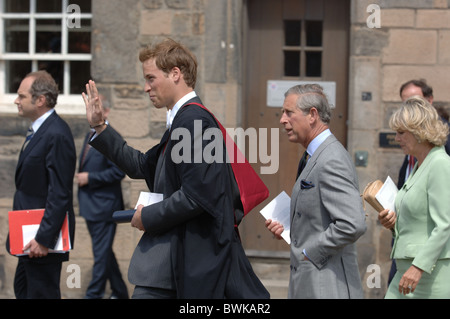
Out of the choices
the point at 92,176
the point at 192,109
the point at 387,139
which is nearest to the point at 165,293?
the point at 192,109

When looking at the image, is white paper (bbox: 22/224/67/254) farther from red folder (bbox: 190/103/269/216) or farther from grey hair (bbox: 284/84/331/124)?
grey hair (bbox: 284/84/331/124)

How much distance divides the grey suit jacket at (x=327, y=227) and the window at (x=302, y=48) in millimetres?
3759

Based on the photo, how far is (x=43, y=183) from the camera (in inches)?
199

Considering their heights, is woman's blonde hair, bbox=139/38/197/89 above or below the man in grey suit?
above

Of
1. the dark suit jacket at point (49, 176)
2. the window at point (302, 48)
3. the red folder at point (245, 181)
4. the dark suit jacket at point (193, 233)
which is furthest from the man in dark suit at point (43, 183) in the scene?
the window at point (302, 48)

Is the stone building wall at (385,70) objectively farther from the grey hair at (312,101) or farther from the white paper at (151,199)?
the white paper at (151,199)

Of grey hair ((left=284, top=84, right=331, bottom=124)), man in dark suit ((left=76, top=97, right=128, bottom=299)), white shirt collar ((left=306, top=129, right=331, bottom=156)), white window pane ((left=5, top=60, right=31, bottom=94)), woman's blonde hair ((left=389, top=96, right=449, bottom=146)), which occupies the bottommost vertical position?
man in dark suit ((left=76, top=97, right=128, bottom=299))

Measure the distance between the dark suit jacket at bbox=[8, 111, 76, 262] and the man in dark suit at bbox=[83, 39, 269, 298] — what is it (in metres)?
1.39

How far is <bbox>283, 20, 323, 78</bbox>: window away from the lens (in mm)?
7418

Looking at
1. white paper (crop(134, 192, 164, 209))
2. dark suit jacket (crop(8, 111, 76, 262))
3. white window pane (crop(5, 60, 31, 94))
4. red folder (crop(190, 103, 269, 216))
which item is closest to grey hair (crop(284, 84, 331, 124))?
red folder (crop(190, 103, 269, 216))

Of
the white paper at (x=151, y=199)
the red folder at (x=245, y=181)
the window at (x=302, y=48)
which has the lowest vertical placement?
the white paper at (x=151, y=199)

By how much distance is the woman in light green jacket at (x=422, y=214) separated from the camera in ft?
12.8

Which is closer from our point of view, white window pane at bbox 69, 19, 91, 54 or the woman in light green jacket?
the woman in light green jacket
